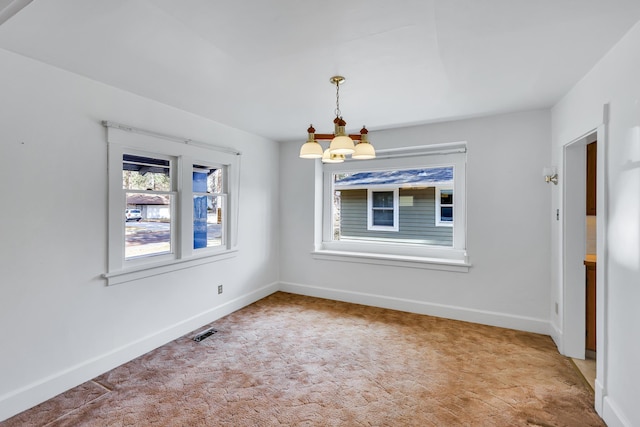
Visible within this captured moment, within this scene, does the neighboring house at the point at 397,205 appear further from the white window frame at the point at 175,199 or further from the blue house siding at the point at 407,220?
the white window frame at the point at 175,199

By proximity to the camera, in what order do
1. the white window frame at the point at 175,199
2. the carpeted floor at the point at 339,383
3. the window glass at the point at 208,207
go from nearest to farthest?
1. the carpeted floor at the point at 339,383
2. the white window frame at the point at 175,199
3. the window glass at the point at 208,207

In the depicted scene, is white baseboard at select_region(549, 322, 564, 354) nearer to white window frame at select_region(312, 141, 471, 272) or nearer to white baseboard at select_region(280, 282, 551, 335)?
white baseboard at select_region(280, 282, 551, 335)

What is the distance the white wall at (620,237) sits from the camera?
1.68 m

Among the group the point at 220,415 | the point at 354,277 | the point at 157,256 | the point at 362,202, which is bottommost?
the point at 220,415

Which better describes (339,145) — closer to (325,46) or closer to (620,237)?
(325,46)

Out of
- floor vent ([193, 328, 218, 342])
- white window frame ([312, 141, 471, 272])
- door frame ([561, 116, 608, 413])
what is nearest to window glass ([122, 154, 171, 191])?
floor vent ([193, 328, 218, 342])

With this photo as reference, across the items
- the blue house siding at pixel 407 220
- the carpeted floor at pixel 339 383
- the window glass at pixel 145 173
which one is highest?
the window glass at pixel 145 173

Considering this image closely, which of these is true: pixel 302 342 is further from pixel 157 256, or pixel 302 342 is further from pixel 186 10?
pixel 186 10

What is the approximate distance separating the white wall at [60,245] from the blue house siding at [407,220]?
2.63m

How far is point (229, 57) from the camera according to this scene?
2035 mm

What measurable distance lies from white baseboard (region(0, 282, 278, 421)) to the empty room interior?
0.05ft

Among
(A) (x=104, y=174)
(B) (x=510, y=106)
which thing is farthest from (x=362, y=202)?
(A) (x=104, y=174)

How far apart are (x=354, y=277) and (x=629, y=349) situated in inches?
113

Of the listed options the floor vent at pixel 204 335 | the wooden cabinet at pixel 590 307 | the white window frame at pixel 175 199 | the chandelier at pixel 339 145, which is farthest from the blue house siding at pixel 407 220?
the floor vent at pixel 204 335
